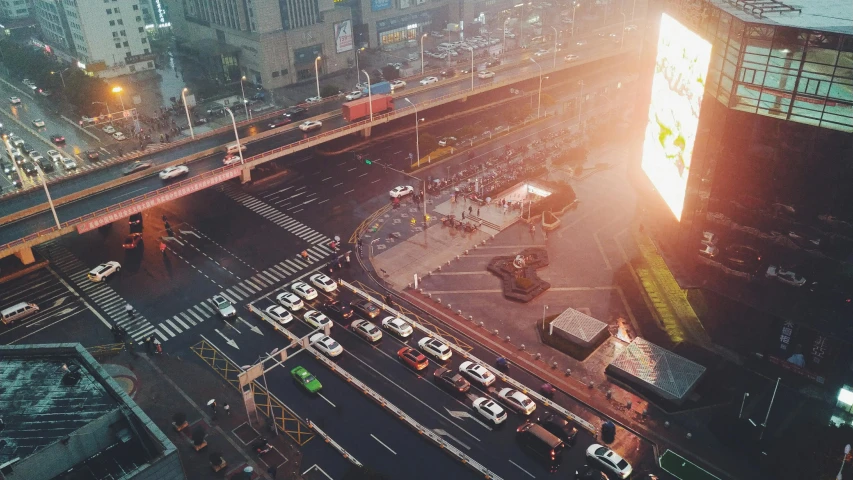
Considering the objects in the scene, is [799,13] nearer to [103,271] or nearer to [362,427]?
[362,427]

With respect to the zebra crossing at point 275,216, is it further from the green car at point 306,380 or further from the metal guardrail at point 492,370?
the green car at point 306,380

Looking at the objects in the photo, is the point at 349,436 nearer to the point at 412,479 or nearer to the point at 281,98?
the point at 412,479

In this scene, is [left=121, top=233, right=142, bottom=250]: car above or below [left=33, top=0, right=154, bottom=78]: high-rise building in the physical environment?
below

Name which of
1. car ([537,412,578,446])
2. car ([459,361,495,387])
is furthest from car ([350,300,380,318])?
car ([537,412,578,446])

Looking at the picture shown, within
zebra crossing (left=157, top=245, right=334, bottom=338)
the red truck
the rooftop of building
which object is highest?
the rooftop of building

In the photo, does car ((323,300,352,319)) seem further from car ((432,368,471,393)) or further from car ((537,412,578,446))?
car ((537,412,578,446))

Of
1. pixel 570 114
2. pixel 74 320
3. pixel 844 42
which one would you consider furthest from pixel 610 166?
pixel 74 320

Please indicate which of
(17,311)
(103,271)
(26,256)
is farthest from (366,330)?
(26,256)
